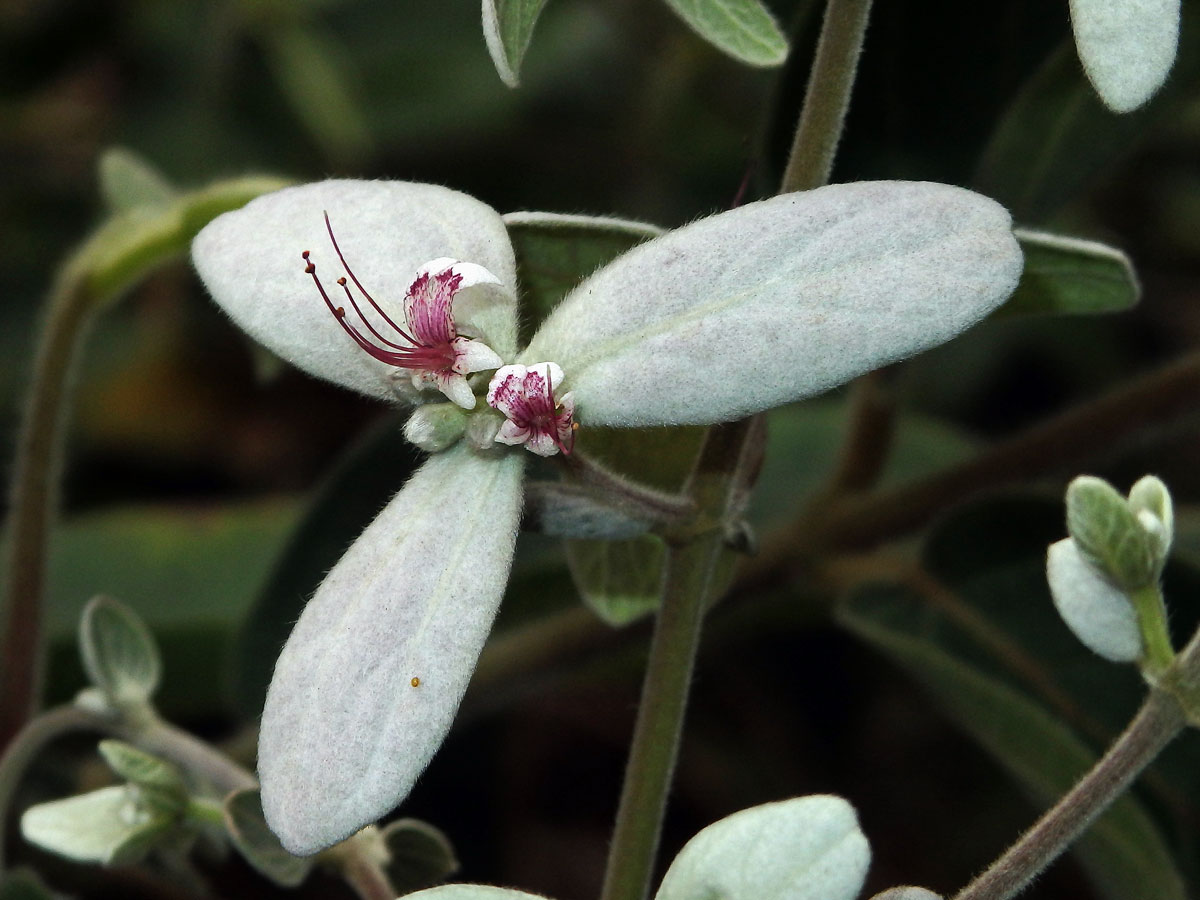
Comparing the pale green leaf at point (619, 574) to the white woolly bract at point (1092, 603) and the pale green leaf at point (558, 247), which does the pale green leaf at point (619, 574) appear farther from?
the white woolly bract at point (1092, 603)

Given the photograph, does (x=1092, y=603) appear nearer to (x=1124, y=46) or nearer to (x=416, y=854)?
(x=1124, y=46)

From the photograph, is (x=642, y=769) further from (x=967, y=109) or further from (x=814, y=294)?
(x=967, y=109)

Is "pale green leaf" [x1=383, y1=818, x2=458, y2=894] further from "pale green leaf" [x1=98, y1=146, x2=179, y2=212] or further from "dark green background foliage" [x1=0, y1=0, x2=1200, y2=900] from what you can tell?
"pale green leaf" [x1=98, y1=146, x2=179, y2=212]

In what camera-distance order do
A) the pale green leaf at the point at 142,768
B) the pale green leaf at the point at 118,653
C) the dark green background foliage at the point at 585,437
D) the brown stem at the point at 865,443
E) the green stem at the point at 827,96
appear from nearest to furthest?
1. the green stem at the point at 827,96
2. the pale green leaf at the point at 142,768
3. the pale green leaf at the point at 118,653
4. the dark green background foliage at the point at 585,437
5. the brown stem at the point at 865,443

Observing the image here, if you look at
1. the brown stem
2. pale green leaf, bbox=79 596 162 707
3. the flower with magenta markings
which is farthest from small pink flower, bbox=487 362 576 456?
the brown stem

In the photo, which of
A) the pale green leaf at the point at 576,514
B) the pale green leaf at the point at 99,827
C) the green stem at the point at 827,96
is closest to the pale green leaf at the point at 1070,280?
the green stem at the point at 827,96
